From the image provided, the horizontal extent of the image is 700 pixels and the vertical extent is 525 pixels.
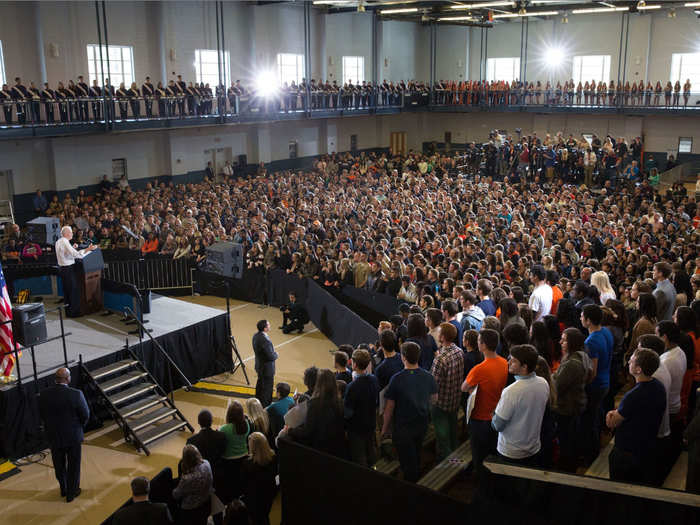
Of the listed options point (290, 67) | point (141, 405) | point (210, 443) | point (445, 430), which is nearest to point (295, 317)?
point (141, 405)

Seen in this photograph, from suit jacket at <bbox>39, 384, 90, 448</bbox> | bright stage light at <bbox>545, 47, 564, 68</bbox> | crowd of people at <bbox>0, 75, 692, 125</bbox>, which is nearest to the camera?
suit jacket at <bbox>39, 384, 90, 448</bbox>

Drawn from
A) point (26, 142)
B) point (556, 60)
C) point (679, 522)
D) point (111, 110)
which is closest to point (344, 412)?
point (679, 522)

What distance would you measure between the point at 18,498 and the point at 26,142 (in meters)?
15.8

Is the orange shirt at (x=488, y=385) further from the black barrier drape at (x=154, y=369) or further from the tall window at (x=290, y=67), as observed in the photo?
the tall window at (x=290, y=67)

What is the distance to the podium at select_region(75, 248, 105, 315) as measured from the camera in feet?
Result: 38.4

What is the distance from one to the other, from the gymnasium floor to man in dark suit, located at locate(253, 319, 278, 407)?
3.15 ft

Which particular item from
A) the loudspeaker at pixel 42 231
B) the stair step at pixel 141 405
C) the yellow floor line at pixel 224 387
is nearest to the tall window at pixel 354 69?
the loudspeaker at pixel 42 231

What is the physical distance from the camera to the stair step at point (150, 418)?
31.0 feet

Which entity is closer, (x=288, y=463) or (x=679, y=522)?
(x=679, y=522)

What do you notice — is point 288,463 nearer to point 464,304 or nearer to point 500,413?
point 500,413

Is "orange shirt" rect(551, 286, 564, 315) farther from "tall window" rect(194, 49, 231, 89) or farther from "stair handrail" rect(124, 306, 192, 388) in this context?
"tall window" rect(194, 49, 231, 89)

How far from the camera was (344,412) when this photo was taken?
551 centimetres

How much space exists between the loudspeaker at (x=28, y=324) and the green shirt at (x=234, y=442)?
397cm

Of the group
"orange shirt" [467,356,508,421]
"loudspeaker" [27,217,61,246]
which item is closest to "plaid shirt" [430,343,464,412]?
"orange shirt" [467,356,508,421]
